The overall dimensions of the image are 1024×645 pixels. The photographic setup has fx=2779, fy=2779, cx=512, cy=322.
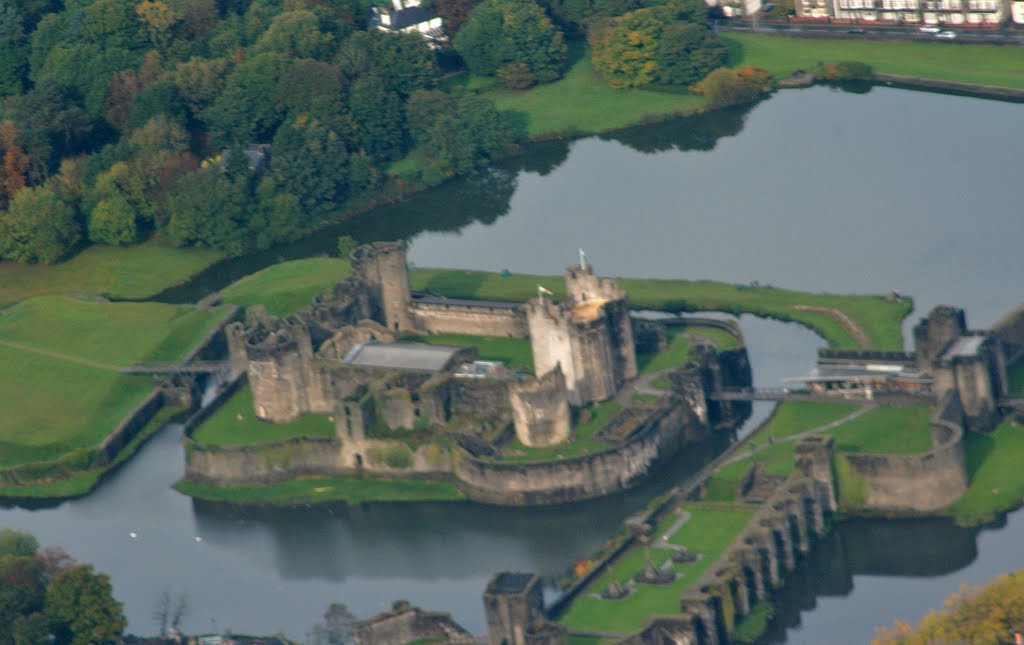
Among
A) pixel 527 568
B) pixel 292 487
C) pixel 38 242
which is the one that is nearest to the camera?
pixel 527 568

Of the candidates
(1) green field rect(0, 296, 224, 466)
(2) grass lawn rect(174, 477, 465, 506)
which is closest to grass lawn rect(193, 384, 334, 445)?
(2) grass lawn rect(174, 477, 465, 506)

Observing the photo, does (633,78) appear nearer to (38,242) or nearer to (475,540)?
(38,242)

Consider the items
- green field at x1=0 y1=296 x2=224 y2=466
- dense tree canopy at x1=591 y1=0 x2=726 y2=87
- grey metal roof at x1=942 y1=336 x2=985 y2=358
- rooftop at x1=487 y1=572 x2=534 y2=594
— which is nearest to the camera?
rooftop at x1=487 y1=572 x2=534 y2=594

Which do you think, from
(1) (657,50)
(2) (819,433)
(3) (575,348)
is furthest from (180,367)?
(1) (657,50)

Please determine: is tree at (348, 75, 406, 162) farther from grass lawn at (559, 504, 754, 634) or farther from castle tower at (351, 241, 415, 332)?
grass lawn at (559, 504, 754, 634)

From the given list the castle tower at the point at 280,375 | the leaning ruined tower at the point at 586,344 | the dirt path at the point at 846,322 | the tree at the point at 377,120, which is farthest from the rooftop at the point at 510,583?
the tree at the point at 377,120

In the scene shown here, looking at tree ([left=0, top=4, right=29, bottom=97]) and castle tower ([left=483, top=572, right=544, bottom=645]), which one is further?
tree ([left=0, top=4, right=29, bottom=97])

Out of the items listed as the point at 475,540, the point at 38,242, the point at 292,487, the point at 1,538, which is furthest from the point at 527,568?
the point at 38,242
